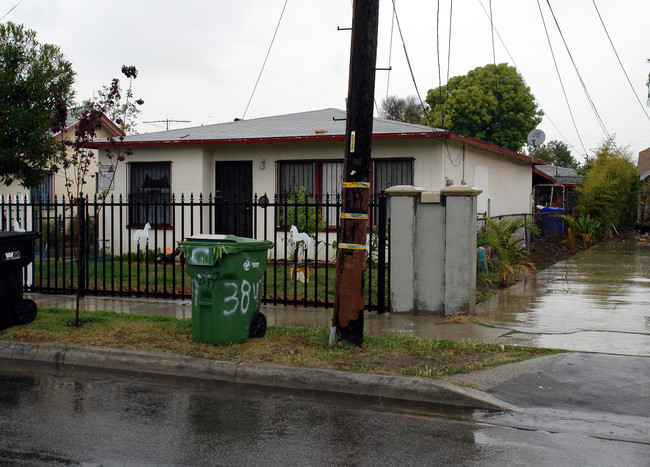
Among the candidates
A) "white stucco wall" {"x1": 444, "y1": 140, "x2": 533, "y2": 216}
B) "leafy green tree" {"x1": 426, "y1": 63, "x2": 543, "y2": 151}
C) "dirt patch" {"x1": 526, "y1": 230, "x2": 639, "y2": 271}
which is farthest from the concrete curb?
"leafy green tree" {"x1": 426, "y1": 63, "x2": 543, "y2": 151}

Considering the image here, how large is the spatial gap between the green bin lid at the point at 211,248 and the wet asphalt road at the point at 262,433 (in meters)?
1.43

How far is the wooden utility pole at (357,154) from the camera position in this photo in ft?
23.4

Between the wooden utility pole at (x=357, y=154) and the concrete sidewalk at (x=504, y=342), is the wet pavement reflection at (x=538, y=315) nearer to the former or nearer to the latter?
the concrete sidewalk at (x=504, y=342)

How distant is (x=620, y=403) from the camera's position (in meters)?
5.81

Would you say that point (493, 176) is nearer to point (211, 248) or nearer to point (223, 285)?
point (223, 285)

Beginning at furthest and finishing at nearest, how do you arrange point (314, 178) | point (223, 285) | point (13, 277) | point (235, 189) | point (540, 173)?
point (540, 173), point (235, 189), point (314, 178), point (13, 277), point (223, 285)

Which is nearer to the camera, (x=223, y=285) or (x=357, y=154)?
(x=357, y=154)

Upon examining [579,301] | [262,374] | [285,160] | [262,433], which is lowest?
[262,433]

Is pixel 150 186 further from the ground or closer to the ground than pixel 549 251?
further from the ground

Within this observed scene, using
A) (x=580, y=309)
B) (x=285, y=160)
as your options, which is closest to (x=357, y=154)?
(x=580, y=309)

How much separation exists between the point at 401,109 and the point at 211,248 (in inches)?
2156

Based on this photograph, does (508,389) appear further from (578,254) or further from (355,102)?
(578,254)

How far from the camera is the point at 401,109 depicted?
197 feet

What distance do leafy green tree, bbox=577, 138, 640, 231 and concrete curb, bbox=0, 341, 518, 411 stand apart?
69.3 feet
